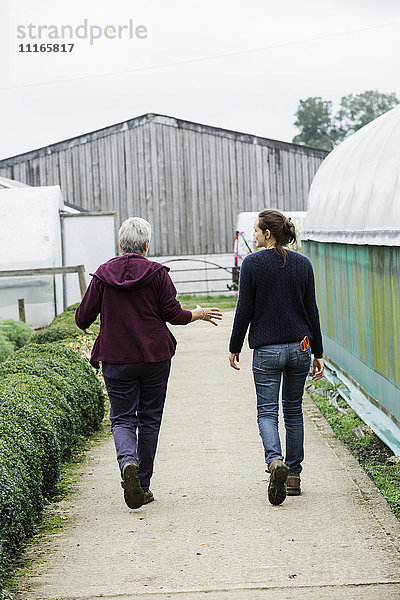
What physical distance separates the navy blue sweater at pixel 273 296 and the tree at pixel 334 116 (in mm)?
74246

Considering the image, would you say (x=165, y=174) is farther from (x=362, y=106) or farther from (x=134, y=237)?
(x=362, y=106)

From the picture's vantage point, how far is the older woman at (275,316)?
5109 mm

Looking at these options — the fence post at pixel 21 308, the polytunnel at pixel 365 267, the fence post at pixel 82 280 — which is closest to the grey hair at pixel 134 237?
the polytunnel at pixel 365 267

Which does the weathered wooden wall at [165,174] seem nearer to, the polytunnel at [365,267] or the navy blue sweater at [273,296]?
the polytunnel at [365,267]

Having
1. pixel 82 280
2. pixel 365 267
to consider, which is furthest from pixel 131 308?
pixel 82 280

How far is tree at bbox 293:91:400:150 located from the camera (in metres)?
78.7

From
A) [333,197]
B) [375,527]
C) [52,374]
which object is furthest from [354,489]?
[333,197]

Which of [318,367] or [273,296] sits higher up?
[273,296]

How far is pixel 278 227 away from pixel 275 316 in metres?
0.54

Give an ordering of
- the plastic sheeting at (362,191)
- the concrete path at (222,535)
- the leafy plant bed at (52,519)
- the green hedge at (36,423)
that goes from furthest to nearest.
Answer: the plastic sheeting at (362,191), the green hedge at (36,423), the leafy plant bed at (52,519), the concrete path at (222,535)

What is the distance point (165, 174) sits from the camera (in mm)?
28484

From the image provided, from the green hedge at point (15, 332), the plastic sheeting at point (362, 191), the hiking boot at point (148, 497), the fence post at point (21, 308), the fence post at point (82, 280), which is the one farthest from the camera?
the fence post at point (21, 308)

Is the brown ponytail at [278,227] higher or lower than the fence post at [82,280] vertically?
higher

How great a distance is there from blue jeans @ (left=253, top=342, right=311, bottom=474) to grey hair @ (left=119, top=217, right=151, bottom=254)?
3.17 feet
